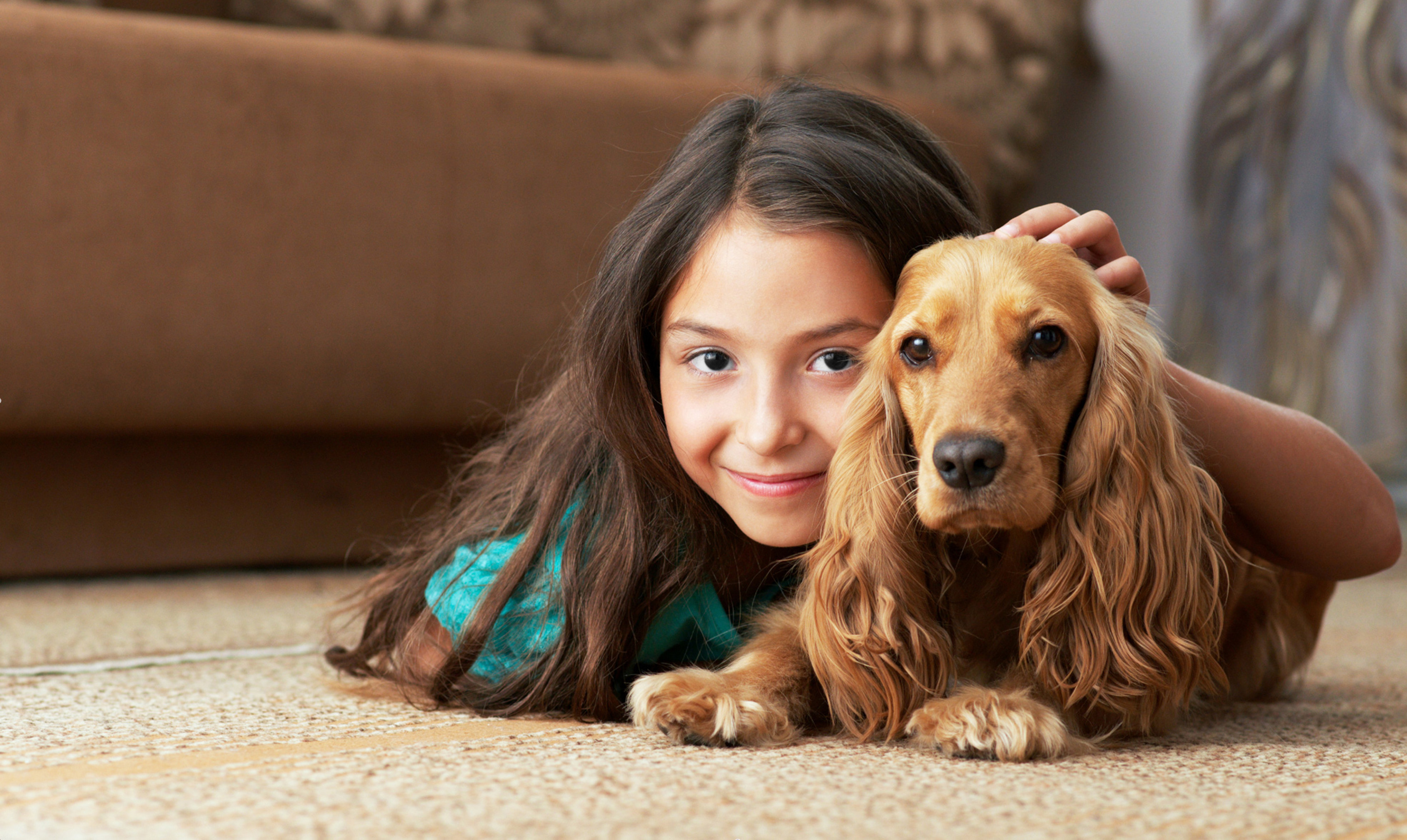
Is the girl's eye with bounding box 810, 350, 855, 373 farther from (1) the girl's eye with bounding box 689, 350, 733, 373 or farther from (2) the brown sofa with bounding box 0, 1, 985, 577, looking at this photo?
(2) the brown sofa with bounding box 0, 1, 985, 577

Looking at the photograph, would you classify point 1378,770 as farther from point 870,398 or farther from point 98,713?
point 98,713

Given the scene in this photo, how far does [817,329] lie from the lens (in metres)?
1.16

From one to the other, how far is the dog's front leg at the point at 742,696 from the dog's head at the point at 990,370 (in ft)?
0.66

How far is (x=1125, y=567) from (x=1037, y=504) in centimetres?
9

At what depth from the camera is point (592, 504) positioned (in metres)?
1.32

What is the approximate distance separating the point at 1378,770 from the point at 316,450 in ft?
6.21

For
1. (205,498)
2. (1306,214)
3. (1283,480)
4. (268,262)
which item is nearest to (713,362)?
(1283,480)

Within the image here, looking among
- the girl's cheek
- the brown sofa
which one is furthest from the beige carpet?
the brown sofa

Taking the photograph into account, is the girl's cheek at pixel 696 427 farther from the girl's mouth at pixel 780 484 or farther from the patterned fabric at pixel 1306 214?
the patterned fabric at pixel 1306 214

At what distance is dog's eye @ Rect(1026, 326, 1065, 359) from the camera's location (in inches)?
41.0

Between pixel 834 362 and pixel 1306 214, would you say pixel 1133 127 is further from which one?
pixel 834 362

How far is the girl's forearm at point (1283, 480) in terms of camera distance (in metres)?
1.18

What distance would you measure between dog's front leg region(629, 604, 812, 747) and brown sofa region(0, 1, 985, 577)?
1250 millimetres

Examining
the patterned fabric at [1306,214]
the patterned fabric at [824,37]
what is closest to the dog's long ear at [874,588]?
the patterned fabric at [824,37]
